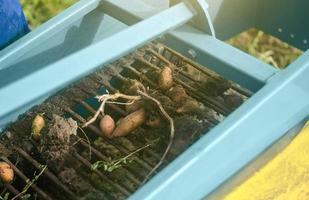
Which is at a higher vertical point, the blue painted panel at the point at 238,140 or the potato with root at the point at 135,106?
the blue painted panel at the point at 238,140

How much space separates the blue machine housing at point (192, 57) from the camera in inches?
60.1

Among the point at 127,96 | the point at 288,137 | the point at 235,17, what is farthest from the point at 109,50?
the point at 235,17

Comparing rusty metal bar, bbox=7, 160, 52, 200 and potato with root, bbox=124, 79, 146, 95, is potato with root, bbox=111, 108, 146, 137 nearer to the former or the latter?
potato with root, bbox=124, 79, 146, 95

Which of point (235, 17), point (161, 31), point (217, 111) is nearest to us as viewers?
point (161, 31)

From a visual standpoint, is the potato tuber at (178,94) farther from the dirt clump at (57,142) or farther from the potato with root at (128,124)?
the dirt clump at (57,142)

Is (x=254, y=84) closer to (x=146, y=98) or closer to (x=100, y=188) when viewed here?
(x=146, y=98)

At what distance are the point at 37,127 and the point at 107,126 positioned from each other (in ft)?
0.87

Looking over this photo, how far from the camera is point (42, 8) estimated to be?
3635 millimetres

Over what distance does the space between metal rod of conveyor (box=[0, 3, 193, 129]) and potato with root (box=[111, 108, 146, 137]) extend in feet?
1.16

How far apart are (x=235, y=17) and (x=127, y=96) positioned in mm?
755

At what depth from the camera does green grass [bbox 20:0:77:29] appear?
356 cm

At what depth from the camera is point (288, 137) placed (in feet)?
5.92

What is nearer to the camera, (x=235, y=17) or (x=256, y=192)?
(x=256, y=192)

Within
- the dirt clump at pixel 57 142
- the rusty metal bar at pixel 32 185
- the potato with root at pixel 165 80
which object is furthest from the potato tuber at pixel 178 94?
the rusty metal bar at pixel 32 185
